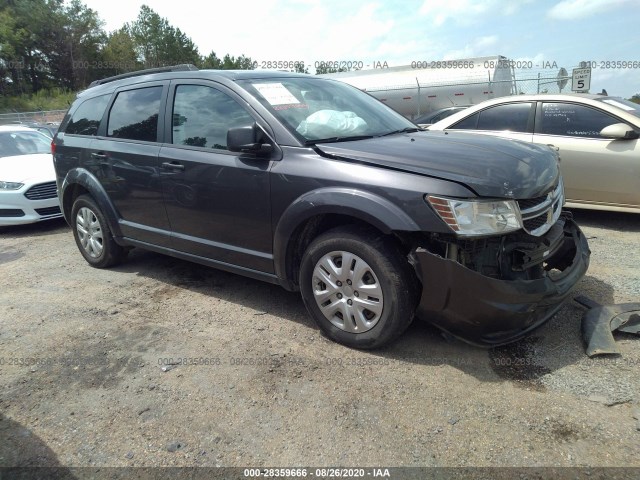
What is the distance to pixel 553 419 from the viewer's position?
92.4 inches

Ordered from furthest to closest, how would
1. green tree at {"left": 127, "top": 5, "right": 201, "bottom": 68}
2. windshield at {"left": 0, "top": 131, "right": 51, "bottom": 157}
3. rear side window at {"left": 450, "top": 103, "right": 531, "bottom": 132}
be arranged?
green tree at {"left": 127, "top": 5, "right": 201, "bottom": 68}
windshield at {"left": 0, "top": 131, "right": 51, "bottom": 157}
rear side window at {"left": 450, "top": 103, "right": 531, "bottom": 132}

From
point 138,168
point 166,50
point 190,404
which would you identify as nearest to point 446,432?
point 190,404

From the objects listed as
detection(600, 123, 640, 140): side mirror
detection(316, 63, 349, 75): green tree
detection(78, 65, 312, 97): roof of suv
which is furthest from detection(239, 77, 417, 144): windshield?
detection(316, 63, 349, 75): green tree

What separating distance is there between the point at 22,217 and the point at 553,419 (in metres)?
7.33

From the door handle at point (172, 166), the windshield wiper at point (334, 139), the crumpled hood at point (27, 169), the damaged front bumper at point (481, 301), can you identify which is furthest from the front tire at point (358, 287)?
the crumpled hood at point (27, 169)

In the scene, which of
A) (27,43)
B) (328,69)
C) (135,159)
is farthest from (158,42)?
(135,159)

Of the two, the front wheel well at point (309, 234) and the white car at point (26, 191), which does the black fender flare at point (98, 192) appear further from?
the white car at point (26, 191)

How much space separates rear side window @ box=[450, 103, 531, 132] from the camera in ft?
19.0

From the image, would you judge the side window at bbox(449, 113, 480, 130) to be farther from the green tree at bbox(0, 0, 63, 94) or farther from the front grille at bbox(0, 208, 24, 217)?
the green tree at bbox(0, 0, 63, 94)

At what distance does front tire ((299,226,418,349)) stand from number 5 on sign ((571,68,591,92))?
42.3ft

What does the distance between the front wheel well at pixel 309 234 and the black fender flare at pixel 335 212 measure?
0.10 feet

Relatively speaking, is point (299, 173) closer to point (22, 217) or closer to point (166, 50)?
point (22, 217)

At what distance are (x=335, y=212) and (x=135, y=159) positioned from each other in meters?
2.16

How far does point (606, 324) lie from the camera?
3037 millimetres
